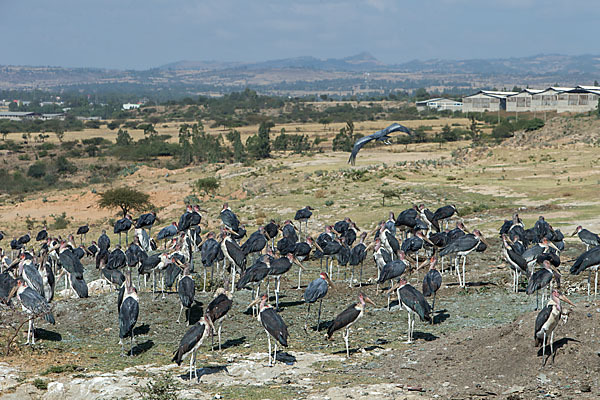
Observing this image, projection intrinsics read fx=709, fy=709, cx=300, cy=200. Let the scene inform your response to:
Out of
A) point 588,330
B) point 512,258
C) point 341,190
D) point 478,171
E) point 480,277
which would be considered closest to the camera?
point 588,330

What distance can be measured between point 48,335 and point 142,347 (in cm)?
292

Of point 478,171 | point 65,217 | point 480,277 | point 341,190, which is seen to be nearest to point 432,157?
point 478,171

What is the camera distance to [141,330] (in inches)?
760

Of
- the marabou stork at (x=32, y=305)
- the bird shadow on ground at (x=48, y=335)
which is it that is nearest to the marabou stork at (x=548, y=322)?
the marabou stork at (x=32, y=305)

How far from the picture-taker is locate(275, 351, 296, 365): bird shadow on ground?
1639 cm

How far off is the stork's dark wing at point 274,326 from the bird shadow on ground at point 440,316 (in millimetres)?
5202

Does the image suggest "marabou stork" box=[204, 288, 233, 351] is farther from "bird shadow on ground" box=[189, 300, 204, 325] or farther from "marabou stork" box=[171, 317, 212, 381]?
"bird shadow on ground" box=[189, 300, 204, 325]

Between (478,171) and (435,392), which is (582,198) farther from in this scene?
(435,392)

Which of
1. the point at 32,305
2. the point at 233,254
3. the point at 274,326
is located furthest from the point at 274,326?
the point at 32,305

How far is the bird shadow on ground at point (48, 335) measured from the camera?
62.0ft

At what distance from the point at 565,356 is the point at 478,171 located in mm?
43525

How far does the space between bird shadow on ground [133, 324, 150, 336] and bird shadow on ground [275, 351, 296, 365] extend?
13.9ft

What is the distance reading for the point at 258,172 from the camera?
65.4m

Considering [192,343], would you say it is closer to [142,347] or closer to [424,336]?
[142,347]
